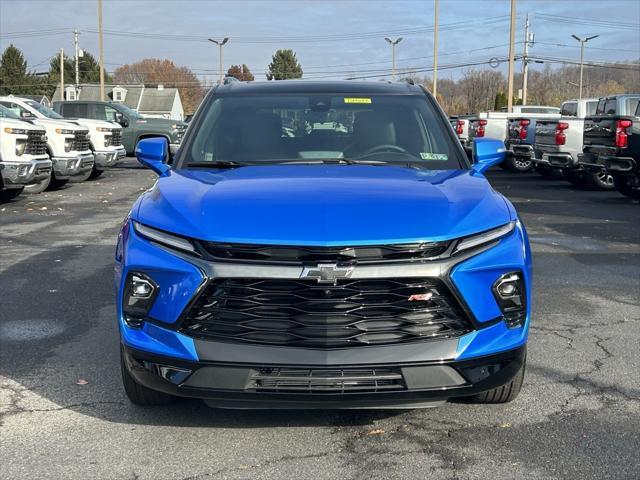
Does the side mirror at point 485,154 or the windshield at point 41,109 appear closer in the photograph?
the side mirror at point 485,154

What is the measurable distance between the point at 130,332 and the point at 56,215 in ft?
32.2

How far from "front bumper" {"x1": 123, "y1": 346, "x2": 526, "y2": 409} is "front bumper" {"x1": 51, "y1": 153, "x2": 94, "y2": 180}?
13426mm

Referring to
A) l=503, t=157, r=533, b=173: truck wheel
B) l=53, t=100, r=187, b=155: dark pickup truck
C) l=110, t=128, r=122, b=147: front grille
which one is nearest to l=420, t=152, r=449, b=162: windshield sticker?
l=110, t=128, r=122, b=147: front grille

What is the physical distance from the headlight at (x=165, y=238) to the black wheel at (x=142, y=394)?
71 centimetres

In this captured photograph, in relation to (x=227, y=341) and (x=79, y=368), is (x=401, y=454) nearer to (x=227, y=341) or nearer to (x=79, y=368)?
(x=227, y=341)

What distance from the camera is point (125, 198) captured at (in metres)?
15.4

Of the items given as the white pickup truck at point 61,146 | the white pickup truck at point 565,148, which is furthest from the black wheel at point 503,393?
the white pickup truck at point 565,148

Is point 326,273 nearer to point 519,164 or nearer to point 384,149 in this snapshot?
point 384,149

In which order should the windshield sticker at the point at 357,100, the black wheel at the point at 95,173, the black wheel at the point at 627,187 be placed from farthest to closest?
the black wheel at the point at 95,173
the black wheel at the point at 627,187
the windshield sticker at the point at 357,100

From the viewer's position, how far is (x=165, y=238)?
11.1ft

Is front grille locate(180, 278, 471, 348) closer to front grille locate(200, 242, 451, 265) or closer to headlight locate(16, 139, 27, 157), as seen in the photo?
front grille locate(200, 242, 451, 265)

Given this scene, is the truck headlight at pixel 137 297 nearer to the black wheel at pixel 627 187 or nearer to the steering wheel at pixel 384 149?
the steering wheel at pixel 384 149

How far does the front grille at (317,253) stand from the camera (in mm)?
3223

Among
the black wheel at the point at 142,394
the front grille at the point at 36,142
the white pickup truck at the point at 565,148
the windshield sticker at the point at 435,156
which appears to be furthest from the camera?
the white pickup truck at the point at 565,148
